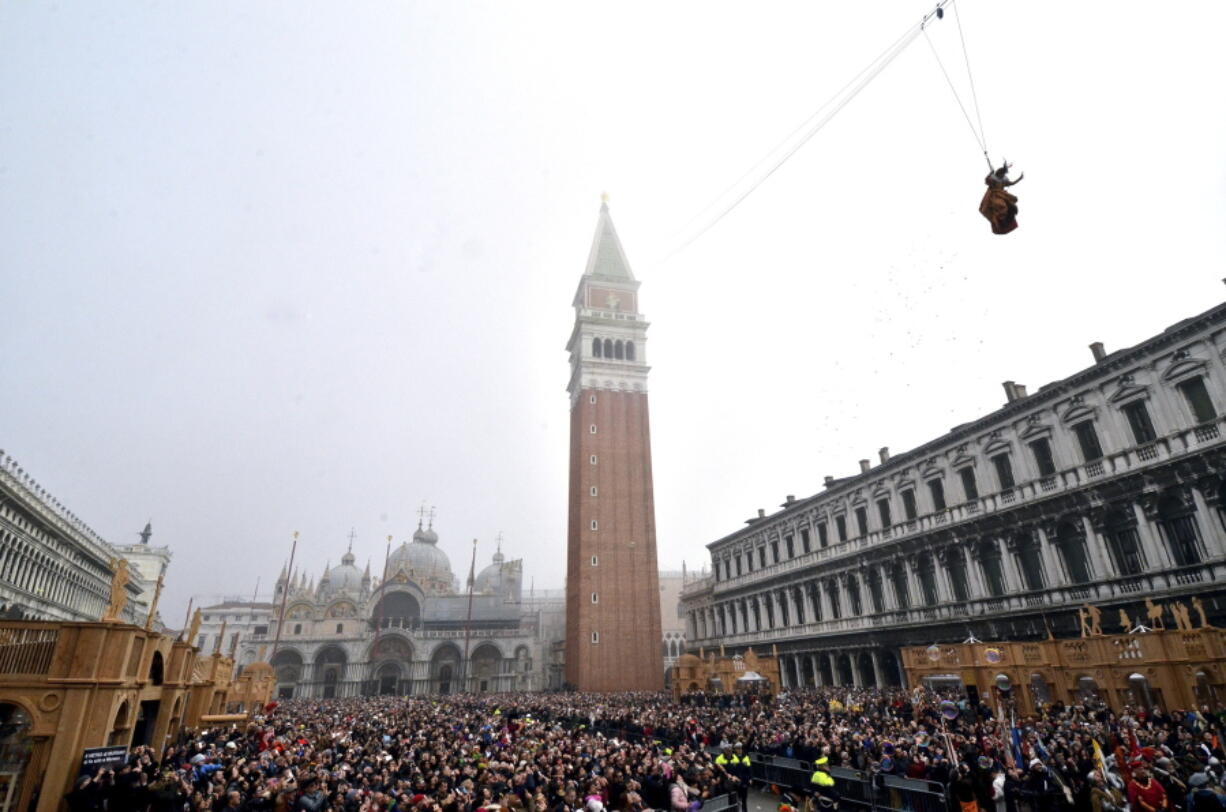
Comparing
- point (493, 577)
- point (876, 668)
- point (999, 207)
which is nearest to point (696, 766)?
point (999, 207)

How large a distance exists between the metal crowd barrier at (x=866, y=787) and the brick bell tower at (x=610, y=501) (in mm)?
34081

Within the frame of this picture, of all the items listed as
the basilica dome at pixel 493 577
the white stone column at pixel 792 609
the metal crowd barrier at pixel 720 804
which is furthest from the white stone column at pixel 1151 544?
the basilica dome at pixel 493 577

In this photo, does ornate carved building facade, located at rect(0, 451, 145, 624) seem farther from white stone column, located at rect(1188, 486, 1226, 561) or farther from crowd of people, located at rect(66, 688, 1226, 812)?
white stone column, located at rect(1188, 486, 1226, 561)

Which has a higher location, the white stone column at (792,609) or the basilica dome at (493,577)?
the basilica dome at (493,577)

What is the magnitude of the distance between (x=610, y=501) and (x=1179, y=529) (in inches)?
1455

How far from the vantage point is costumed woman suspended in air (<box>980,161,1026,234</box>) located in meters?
8.30

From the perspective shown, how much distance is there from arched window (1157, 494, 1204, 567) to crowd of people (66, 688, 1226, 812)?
368 inches

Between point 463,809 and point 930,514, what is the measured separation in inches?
1150

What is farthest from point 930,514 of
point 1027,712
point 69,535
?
point 69,535

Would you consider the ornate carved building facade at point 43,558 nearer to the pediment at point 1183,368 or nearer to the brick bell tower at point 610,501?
the brick bell tower at point 610,501

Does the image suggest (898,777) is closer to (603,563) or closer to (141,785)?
(141,785)

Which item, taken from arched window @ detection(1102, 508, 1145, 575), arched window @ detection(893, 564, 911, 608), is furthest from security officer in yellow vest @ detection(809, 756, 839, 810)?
arched window @ detection(893, 564, 911, 608)

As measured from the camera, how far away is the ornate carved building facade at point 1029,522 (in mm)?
21312

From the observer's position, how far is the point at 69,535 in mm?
39281
